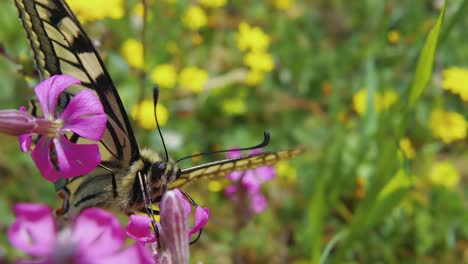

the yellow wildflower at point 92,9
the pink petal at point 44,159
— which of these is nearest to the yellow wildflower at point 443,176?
the yellow wildflower at point 92,9

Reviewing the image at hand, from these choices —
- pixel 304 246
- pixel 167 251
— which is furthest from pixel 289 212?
pixel 167 251

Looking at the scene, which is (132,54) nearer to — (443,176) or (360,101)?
(360,101)

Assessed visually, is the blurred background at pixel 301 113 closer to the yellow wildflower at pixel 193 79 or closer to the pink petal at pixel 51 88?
the yellow wildflower at pixel 193 79

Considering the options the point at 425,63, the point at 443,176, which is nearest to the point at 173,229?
the point at 425,63

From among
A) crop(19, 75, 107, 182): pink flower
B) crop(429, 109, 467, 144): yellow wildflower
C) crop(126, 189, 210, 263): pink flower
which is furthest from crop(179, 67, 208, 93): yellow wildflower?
crop(126, 189, 210, 263): pink flower

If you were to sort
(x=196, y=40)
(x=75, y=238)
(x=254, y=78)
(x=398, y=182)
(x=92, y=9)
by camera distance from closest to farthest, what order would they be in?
(x=75, y=238) → (x=398, y=182) → (x=92, y=9) → (x=254, y=78) → (x=196, y=40)

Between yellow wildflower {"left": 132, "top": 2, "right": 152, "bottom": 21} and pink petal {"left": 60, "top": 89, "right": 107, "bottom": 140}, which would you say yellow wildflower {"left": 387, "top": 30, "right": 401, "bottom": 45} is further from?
pink petal {"left": 60, "top": 89, "right": 107, "bottom": 140}

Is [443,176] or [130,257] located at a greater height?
[130,257]
